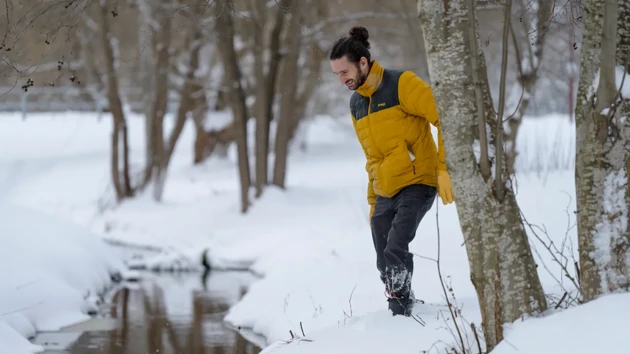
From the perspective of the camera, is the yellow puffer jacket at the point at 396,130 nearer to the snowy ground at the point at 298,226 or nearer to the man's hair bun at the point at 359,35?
the man's hair bun at the point at 359,35

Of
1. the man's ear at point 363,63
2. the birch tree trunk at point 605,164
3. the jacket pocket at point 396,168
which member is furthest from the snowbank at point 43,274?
the birch tree trunk at point 605,164

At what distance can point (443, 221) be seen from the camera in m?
10.0

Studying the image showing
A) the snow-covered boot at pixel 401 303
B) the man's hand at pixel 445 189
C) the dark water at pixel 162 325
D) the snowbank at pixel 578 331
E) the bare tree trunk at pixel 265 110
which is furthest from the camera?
the bare tree trunk at pixel 265 110

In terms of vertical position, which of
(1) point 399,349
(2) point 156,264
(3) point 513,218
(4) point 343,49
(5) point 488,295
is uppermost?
(4) point 343,49

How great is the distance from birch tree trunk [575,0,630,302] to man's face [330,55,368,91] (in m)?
1.38

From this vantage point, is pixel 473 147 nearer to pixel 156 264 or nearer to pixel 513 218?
pixel 513 218

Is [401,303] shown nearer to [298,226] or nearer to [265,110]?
[298,226]

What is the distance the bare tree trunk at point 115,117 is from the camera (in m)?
19.8

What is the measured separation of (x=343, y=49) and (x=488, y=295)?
1.67 m

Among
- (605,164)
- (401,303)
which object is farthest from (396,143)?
(605,164)

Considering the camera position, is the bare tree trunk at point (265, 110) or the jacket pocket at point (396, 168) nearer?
the jacket pocket at point (396, 168)

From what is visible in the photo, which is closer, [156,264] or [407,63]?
[156,264]

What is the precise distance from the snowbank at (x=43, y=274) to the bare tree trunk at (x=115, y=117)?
7676 millimetres

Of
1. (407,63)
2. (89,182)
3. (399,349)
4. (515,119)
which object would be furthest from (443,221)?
(89,182)
